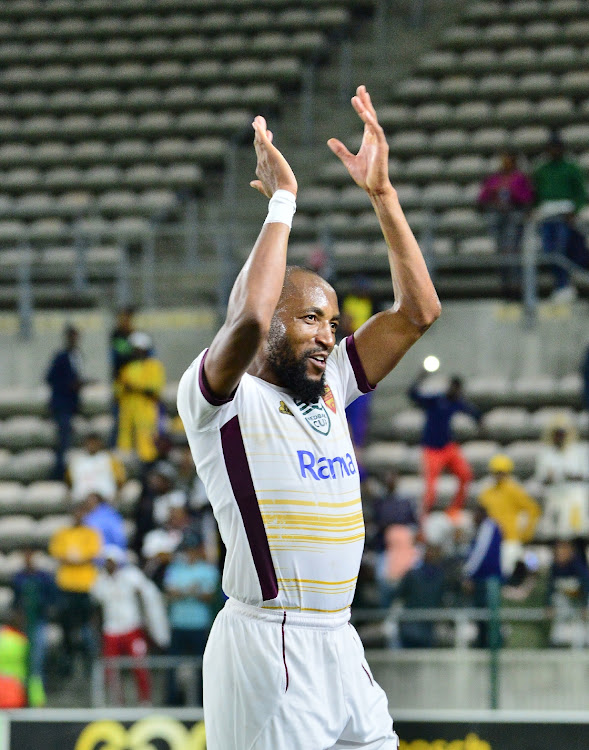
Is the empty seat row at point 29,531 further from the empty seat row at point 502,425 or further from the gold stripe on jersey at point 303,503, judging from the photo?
the gold stripe on jersey at point 303,503

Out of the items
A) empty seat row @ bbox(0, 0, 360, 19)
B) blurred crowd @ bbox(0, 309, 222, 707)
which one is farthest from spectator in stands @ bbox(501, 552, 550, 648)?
empty seat row @ bbox(0, 0, 360, 19)

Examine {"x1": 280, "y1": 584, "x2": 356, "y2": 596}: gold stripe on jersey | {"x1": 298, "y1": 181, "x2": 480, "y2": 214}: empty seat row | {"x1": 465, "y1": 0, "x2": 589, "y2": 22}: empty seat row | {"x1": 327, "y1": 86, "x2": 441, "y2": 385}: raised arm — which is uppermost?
{"x1": 465, "y1": 0, "x2": 589, "y2": 22}: empty seat row

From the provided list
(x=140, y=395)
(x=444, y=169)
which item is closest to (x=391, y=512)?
(x=140, y=395)

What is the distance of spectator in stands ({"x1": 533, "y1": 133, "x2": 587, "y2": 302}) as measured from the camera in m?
12.9

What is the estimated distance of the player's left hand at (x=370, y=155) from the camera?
3.54 metres

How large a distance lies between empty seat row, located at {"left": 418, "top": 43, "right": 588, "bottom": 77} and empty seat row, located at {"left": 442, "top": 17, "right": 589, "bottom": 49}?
0.32 ft

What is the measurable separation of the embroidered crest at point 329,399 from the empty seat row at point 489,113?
1253 centimetres

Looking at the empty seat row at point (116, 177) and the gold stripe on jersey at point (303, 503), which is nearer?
the gold stripe on jersey at point (303, 503)

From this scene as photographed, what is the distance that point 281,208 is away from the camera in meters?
3.27

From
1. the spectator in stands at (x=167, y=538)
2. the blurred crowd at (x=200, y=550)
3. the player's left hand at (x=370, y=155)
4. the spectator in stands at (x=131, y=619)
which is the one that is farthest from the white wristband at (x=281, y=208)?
the spectator in stands at (x=167, y=538)

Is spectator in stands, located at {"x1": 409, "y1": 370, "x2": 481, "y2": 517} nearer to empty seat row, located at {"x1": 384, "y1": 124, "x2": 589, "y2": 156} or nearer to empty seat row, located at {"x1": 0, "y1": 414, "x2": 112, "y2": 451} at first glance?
empty seat row, located at {"x1": 0, "y1": 414, "x2": 112, "y2": 451}

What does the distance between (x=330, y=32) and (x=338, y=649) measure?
15.2 m

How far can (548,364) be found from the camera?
1292 centimetres

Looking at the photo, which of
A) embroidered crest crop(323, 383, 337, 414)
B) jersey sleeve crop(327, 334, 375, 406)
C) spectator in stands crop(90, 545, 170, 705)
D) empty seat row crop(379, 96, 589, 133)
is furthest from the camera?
empty seat row crop(379, 96, 589, 133)
